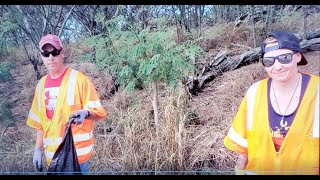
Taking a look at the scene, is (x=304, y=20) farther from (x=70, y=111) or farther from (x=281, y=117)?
(x=70, y=111)

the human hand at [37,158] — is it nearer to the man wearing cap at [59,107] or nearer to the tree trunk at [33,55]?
the man wearing cap at [59,107]

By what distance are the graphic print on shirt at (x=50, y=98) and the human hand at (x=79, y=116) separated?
0.15 m

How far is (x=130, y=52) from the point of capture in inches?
121

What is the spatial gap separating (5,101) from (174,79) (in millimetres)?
1198

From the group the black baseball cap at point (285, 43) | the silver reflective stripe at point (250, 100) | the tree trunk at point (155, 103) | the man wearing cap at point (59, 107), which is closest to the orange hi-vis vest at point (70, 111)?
the man wearing cap at point (59, 107)

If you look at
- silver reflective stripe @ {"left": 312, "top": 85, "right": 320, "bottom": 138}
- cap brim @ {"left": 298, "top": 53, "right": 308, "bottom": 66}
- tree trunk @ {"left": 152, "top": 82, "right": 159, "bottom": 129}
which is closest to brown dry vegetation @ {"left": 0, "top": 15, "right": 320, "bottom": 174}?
tree trunk @ {"left": 152, "top": 82, "right": 159, "bottom": 129}

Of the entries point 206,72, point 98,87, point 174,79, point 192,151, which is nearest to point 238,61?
point 206,72

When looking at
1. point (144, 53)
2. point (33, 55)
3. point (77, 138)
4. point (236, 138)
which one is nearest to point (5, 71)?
point (33, 55)

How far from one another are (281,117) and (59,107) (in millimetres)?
1472

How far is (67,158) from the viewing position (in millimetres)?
3074

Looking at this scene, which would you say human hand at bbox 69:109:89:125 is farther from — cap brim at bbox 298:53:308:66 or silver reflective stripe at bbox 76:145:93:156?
cap brim at bbox 298:53:308:66

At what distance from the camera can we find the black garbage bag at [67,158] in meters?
3.06

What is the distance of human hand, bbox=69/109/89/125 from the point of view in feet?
9.95

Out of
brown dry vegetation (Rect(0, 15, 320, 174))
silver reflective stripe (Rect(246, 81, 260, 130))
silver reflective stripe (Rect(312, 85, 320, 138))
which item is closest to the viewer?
silver reflective stripe (Rect(312, 85, 320, 138))
